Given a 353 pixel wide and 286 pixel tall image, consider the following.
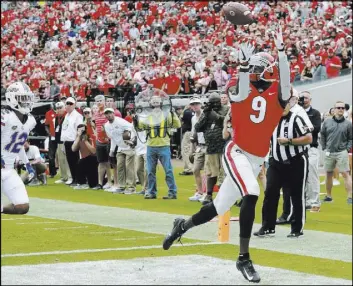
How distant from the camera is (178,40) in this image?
90.1 ft

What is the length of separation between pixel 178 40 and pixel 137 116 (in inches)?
500

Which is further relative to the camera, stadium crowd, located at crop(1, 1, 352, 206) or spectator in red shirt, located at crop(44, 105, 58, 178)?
stadium crowd, located at crop(1, 1, 352, 206)

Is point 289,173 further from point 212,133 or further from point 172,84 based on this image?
point 172,84

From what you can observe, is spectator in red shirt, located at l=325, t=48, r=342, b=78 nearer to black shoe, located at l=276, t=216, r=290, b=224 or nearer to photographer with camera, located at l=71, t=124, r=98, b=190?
photographer with camera, located at l=71, t=124, r=98, b=190

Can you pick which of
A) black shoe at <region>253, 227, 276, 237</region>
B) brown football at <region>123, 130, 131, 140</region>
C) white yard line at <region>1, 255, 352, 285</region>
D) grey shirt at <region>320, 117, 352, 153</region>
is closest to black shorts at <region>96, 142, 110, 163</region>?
brown football at <region>123, 130, 131, 140</region>

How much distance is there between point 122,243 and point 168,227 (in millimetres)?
1559

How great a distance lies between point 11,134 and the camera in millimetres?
8148

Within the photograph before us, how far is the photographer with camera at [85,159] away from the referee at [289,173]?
282 inches

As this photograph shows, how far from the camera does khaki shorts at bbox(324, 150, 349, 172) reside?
1364 cm

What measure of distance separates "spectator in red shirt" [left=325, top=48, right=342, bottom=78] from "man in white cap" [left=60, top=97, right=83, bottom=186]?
6.66 metres

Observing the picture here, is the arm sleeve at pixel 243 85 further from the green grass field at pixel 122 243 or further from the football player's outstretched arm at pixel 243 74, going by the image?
the green grass field at pixel 122 243

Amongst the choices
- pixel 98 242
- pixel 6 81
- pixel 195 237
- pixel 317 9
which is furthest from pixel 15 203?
pixel 6 81

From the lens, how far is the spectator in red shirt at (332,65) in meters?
21.1

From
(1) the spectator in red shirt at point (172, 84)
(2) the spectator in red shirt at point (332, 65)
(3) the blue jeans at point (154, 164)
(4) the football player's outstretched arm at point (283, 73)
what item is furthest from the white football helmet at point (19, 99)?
(1) the spectator in red shirt at point (172, 84)
